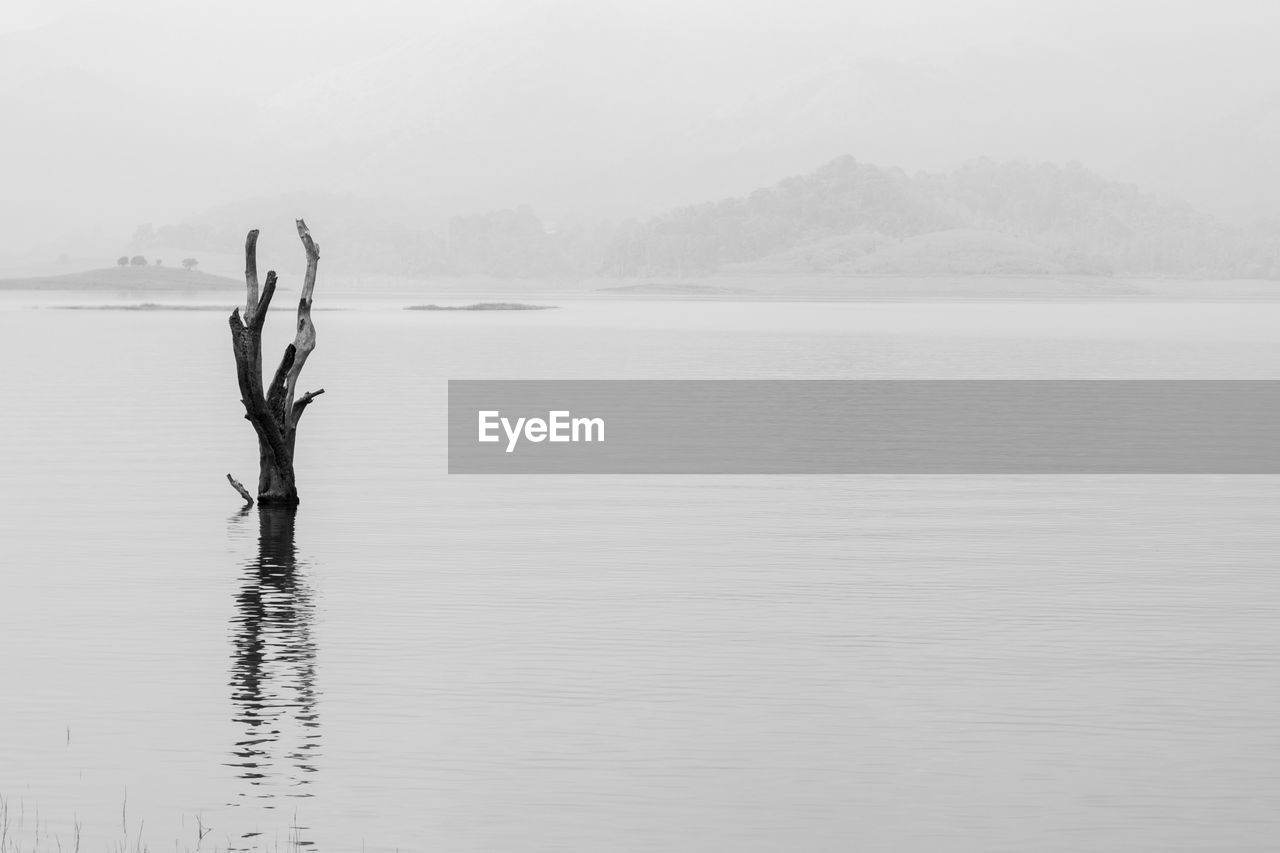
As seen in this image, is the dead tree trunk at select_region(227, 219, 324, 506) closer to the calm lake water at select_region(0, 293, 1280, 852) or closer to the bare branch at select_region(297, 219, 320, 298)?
the bare branch at select_region(297, 219, 320, 298)

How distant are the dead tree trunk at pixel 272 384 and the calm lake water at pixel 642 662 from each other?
53.8 inches

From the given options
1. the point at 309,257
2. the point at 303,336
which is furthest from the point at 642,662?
the point at 309,257

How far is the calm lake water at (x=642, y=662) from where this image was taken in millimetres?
20031

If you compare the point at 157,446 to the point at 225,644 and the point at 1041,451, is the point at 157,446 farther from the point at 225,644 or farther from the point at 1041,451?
the point at 225,644

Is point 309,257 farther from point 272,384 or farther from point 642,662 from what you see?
point 642,662


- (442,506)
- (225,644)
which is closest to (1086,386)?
(442,506)

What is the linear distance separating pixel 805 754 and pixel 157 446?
4541 cm

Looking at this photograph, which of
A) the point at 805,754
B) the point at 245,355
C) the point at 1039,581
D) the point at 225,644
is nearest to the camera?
the point at 805,754

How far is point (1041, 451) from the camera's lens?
64.2m

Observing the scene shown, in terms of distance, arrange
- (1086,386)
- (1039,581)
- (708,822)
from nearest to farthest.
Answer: (708,822) → (1039,581) → (1086,386)

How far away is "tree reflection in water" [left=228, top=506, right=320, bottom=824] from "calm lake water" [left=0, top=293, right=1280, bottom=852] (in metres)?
0.08

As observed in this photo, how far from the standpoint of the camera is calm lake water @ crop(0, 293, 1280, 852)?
20.0 meters

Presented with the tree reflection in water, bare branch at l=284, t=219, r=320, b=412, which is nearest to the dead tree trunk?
bare branch at l=284, t=219, r=320, b=412

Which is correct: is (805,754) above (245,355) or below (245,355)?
below
